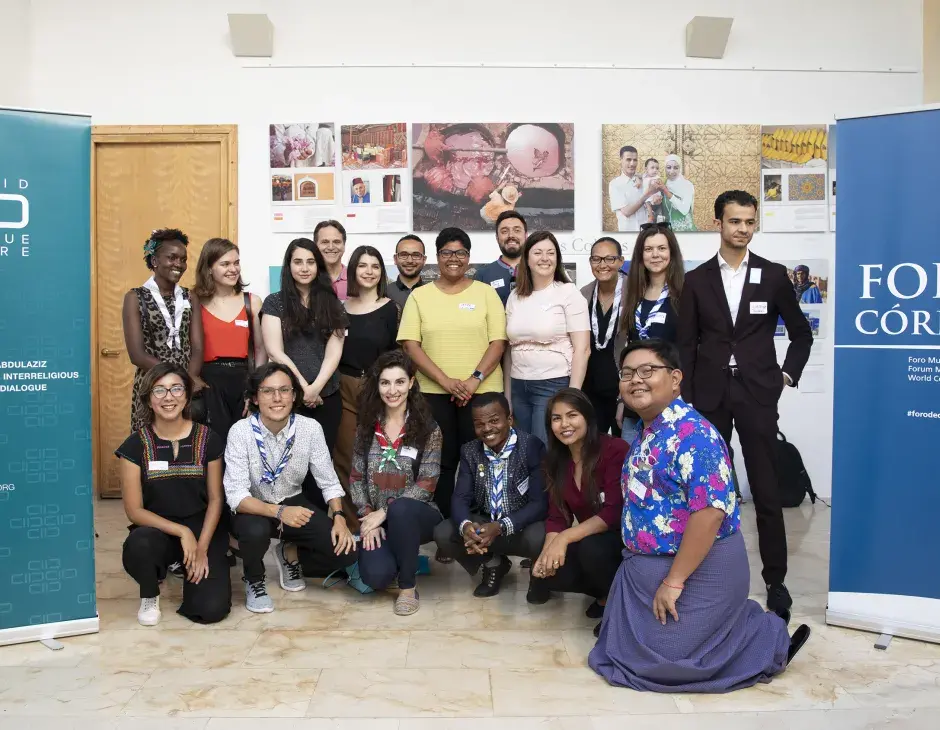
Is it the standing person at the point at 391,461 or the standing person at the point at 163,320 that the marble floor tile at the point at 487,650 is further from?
the standing person at the point at 163,320

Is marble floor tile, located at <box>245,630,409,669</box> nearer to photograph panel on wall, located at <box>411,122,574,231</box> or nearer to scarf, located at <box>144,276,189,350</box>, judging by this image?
scarf, located at <box>144,276,189,350</box>

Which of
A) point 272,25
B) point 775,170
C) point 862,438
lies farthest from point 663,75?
point 862,438

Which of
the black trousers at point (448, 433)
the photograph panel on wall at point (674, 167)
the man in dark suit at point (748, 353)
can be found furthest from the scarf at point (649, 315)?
the photograph panel on wall at point (674, 167)

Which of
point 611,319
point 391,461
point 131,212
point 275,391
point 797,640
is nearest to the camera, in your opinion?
point 797,640

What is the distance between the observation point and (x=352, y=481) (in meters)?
3.66

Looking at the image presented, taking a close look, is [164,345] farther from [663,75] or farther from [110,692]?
[663,75]

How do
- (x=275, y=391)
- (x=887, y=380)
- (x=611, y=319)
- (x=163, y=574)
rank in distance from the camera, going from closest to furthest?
(x=887, y=380) → (x=163, y=574) → (x=275, y=391) → (x=611, y=319)

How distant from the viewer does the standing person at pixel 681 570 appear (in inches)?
103

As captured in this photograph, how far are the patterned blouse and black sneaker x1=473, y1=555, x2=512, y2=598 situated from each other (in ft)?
1.29

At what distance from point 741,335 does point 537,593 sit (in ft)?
4.44

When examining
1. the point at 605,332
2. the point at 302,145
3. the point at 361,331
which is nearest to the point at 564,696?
the point at 605,332

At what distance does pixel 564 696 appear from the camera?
261cm

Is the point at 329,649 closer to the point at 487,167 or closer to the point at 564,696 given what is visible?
the point at 564,696

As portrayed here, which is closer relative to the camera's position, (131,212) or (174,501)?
(174,501)
